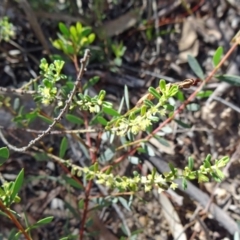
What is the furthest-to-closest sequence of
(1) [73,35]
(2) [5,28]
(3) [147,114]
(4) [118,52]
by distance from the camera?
(4) [118,52]
(2) [5,28]
(1) [73,35]
(3) [147,114]

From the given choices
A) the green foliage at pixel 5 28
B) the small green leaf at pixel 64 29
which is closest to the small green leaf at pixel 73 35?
the small green leaf at pixel 64 29

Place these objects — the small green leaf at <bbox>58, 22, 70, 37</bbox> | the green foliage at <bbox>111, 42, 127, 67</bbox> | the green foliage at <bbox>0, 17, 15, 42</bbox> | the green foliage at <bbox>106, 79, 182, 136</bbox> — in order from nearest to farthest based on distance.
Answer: the green foliage at <bbox>106, 79, 182, 136</bbox>, the small green leaf at <bbox>58, 22, 70, 37</bbox>, the green foliage at <bbox>0, 17, 15, 42</bbox>, the green foliage at <bbox>111, 42, 127, 67</bbox>

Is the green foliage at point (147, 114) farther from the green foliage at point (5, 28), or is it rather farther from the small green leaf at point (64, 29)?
the green foliage at point (5, 28)

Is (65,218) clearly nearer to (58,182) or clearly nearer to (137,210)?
(58,182)

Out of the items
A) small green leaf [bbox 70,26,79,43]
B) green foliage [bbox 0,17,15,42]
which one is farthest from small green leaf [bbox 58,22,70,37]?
green foliage [bbox 0,17,15,42]

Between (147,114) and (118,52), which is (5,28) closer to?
(118,52)

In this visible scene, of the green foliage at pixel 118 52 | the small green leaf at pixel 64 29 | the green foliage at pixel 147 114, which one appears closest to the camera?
the green foliage at pixel 147 114

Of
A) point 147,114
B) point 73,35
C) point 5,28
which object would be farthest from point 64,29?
point 147,114

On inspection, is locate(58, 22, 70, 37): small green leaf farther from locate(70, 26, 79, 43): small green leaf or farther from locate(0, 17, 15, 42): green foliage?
locate(0, 17, 15, 42): green foliage

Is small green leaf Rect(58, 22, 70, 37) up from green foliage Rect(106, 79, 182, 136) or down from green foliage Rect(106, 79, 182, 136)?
up

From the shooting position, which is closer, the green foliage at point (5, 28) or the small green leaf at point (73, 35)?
the small green leaf at point (73, 35)

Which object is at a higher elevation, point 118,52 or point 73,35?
point 73,35
